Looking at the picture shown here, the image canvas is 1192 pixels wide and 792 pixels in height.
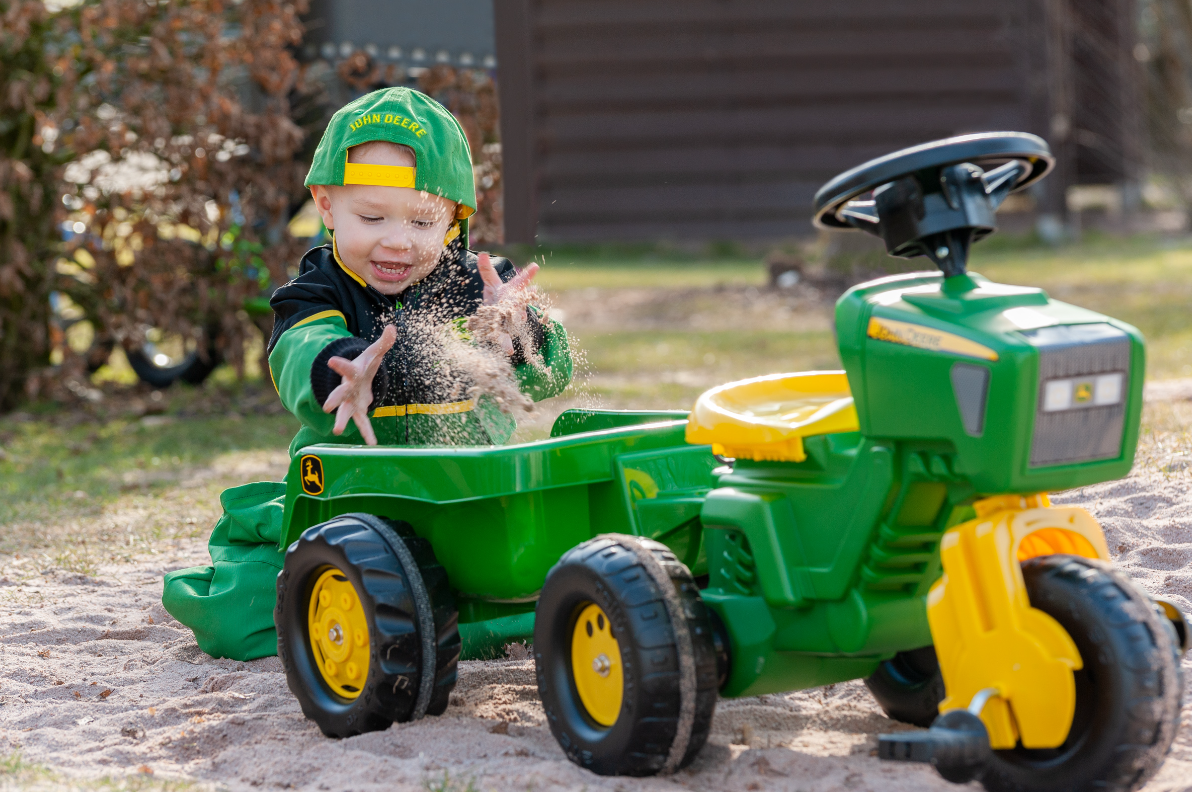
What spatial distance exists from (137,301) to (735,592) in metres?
5.54

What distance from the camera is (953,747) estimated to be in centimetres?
178

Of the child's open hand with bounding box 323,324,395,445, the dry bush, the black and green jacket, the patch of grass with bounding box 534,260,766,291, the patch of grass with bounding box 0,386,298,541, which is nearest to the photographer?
the child's open hand with bounding box 323,324,395,445

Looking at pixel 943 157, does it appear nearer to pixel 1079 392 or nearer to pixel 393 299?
pixel 1079 392

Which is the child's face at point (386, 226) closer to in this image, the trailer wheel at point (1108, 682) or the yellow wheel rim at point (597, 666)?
the yellow wheel rim at point (597, 666)

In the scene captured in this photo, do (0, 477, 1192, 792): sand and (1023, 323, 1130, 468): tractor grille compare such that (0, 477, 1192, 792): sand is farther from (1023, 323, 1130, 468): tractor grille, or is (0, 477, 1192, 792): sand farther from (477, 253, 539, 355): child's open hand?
(477, 253, 539, 355): child's open hand

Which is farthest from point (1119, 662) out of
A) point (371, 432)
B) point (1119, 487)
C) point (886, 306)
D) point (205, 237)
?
point (205, 237)

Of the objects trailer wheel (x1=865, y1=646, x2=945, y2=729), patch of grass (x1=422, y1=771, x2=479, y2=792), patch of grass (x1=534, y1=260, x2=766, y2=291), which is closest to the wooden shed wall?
patch of grass (x1=534, y1=260, x2=766, y2=291)

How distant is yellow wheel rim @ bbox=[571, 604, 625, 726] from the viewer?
2109 millimetres

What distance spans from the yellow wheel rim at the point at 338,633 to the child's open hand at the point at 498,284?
0.63 meters

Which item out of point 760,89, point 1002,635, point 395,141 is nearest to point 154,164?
point 395,141

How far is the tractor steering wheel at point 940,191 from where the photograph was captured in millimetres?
1900

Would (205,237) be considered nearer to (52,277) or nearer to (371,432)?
(52,277)

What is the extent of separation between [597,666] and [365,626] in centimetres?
51

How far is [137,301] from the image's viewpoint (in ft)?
22.8
